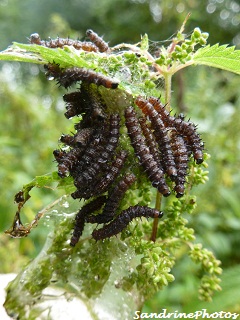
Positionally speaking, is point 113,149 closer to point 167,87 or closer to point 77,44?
point 167,87

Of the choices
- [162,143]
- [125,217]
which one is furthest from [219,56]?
[125,217]

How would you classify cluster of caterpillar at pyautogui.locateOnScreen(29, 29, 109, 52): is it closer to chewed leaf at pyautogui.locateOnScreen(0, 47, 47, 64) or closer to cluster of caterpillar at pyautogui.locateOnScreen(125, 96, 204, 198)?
chewed leaf at pyautogui.locateOnScreen(0, 47, 47, 64)

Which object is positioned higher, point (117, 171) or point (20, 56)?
point (20, 56)

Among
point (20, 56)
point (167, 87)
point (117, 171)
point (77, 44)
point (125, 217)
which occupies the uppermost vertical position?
point (77, 44)

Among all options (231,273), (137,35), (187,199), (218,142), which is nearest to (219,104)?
(218,142)

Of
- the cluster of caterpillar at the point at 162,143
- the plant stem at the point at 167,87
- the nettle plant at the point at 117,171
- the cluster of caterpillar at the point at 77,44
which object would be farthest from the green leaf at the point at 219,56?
the cluster of caterpillar at the point at 77,44

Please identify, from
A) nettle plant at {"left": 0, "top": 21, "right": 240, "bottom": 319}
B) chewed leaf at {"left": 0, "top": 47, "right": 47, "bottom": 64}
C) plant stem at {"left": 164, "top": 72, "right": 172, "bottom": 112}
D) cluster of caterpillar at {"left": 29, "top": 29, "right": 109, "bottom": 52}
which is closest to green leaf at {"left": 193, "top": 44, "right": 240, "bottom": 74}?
nettle plant at {"left": 0, "top": 21, "right": 240, "bottom": 319}

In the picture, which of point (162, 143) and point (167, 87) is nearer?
point (162, 143)
